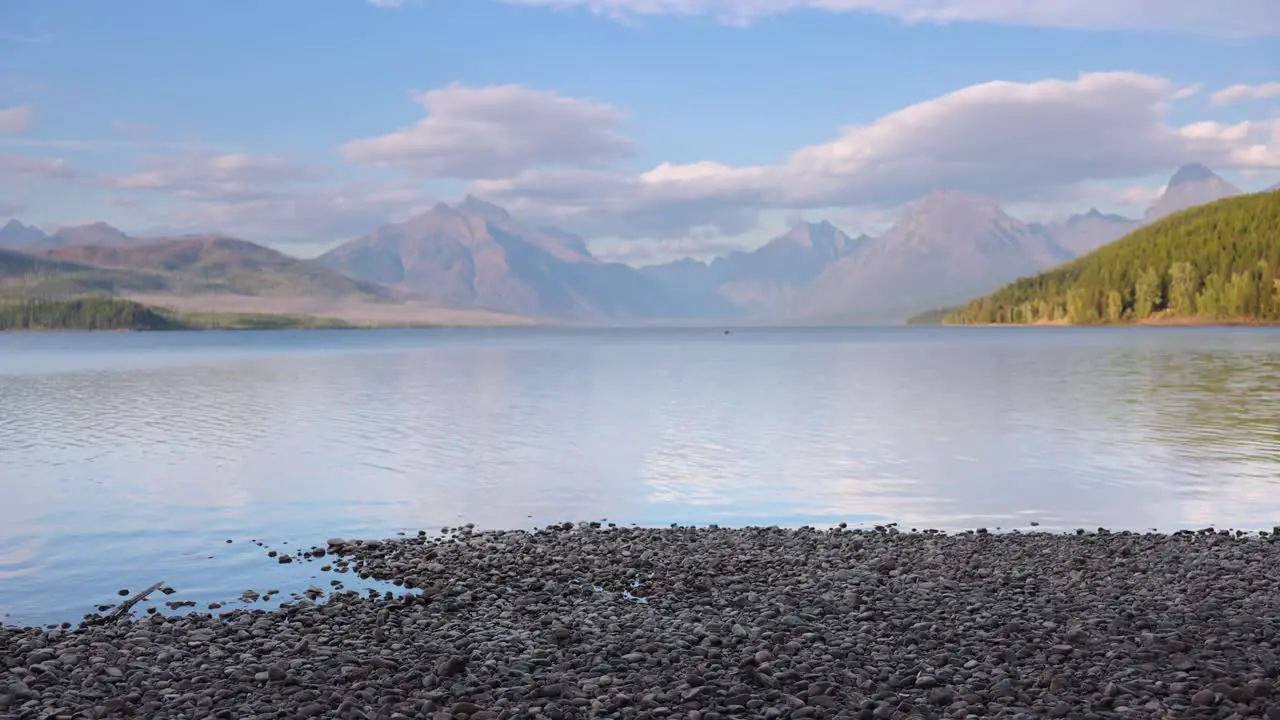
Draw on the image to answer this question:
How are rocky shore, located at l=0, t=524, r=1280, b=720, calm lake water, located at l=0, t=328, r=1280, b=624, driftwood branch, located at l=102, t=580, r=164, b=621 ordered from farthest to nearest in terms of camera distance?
1. calm lake water, located at l=0, t=328, r=1280, b=624
2. driftwood branch, located at l=102, t=580, r=164, b=621
3. rocky shore, located at l=0, t=524, r=1280, b=720

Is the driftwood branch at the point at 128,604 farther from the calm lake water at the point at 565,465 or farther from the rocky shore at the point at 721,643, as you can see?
the rocky shore at the point at 721,643

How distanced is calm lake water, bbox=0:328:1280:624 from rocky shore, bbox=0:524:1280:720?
14.4ft

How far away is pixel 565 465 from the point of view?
3903 centimetres

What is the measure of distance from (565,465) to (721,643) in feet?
81.6

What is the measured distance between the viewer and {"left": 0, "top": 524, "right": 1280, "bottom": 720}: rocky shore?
39.7 ft

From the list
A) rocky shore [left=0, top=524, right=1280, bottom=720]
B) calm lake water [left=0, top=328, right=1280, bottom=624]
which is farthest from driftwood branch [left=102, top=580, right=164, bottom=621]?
rocky shore [left=0, top=524, right=1280, bottom=720]

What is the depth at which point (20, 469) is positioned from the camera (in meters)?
38.1

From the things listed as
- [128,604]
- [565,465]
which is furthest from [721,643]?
[565,465]

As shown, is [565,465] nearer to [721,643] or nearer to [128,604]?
[128,604]

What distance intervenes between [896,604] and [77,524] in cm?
2281

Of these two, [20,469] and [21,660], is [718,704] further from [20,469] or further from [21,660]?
[20,469]

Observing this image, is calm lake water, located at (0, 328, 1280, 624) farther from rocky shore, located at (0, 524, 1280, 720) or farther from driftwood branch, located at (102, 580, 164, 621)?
rocky shore, located at (0, 524, 1280, 720)

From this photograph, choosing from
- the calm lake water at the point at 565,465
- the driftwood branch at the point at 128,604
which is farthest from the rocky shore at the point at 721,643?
the calm lake water at the point at 565,465

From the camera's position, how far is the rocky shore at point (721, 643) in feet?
39.7
